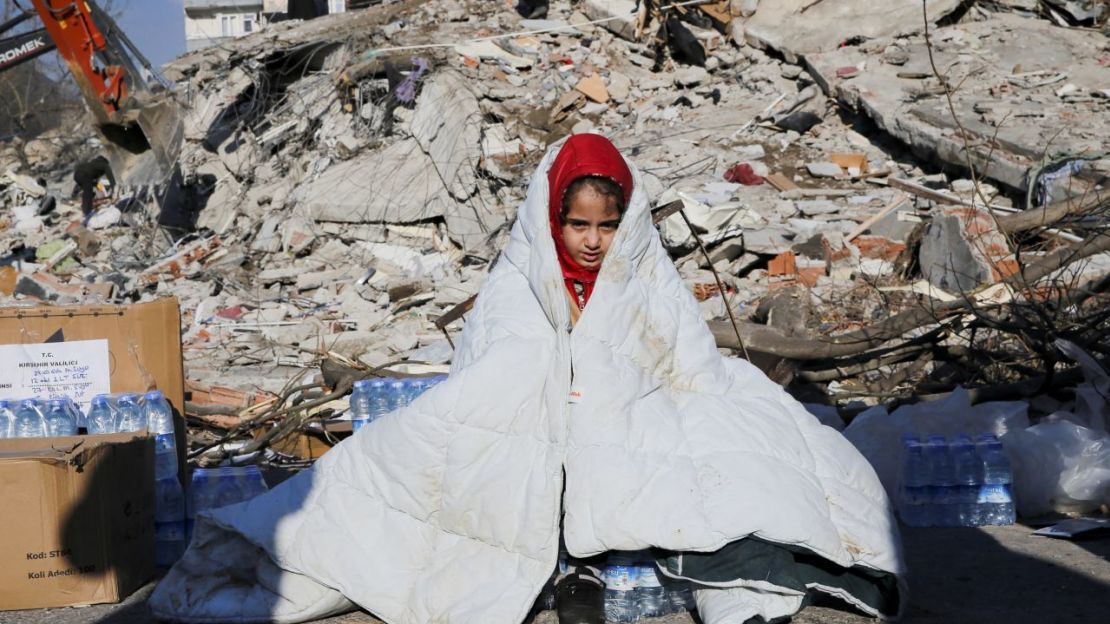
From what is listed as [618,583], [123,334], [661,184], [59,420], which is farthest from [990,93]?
[59,420]

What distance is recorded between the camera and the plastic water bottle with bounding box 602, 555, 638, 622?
2834 millimetres

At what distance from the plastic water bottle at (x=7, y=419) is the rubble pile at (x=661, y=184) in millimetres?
1864

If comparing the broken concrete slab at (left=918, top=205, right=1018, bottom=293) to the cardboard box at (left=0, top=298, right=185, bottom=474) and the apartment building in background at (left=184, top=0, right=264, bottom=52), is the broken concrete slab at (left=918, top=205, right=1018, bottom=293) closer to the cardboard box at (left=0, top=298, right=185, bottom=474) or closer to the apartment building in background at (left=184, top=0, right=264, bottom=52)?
the cardboard box at (left=0, top=298, right=185, bottom=474)

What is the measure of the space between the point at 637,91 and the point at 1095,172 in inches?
250

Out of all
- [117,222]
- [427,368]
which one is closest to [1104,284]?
[427,368]

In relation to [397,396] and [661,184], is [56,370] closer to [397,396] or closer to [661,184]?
[397,396]

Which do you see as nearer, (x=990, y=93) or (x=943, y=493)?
(x=943, y=493)

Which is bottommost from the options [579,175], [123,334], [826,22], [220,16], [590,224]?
[123,334]

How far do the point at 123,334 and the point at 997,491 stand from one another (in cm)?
330

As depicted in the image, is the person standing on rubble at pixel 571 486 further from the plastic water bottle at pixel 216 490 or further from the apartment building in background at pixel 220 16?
the apartment building in background at pixel 220 16

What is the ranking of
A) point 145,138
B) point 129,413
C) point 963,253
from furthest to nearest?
point 145,138 < point 963,253 < point 129,413

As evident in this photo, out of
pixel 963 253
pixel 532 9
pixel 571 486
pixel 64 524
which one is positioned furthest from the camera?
pixel 532 9

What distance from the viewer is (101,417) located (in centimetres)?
389

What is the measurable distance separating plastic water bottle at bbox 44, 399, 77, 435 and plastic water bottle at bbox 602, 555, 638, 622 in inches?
85.2
